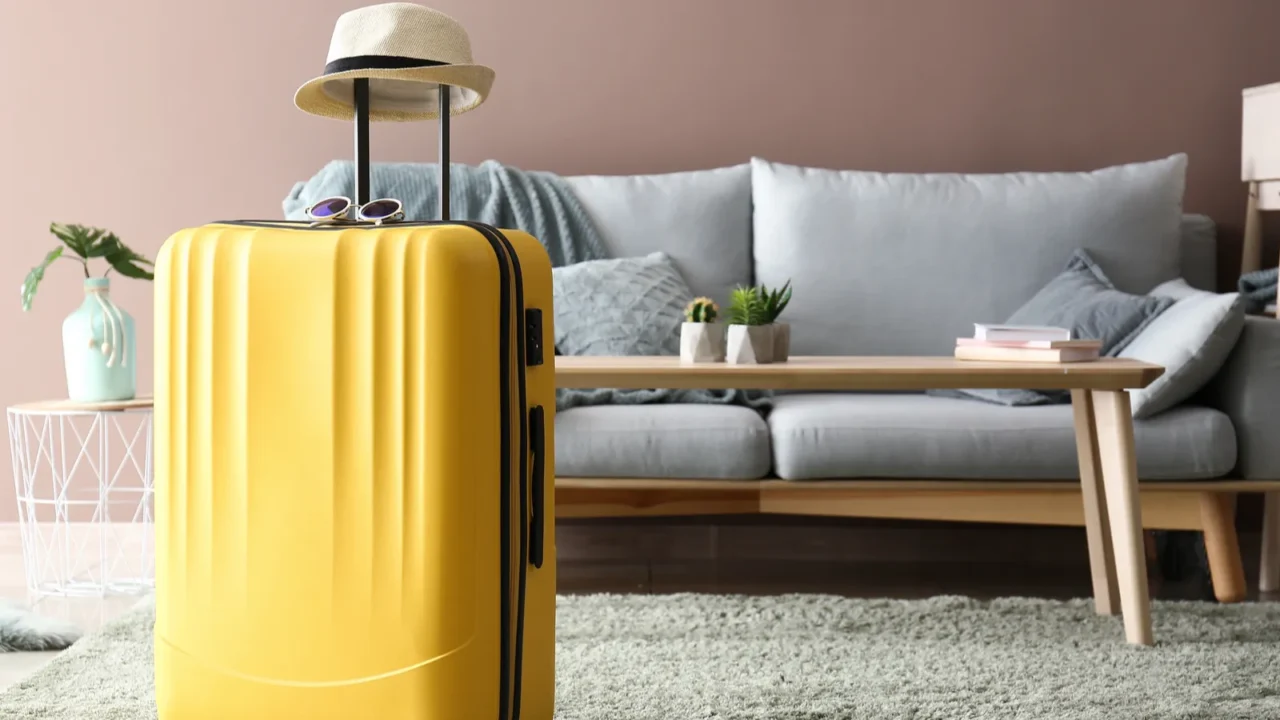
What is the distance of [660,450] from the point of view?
2482mm

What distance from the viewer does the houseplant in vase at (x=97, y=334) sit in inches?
105

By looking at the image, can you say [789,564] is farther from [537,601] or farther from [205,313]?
[205,313]

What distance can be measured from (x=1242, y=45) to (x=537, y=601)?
282cm

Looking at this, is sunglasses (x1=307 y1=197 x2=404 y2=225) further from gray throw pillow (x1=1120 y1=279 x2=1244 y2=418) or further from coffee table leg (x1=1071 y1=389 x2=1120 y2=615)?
gray throw pillow (x1=1120 y1=279 x2=1244 y2=418)

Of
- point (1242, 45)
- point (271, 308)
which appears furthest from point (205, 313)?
point (1242, 45)

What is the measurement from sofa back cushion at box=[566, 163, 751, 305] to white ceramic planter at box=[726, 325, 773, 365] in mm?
837

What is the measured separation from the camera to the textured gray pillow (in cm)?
278

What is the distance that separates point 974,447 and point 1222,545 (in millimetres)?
570

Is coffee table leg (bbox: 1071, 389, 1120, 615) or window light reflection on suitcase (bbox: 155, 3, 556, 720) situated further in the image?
coffee table leg (bbox: 1071, 389, 1120, 615)

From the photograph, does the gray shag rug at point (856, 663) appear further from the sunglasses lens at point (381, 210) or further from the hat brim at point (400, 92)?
the hat brim at point (400, 92)

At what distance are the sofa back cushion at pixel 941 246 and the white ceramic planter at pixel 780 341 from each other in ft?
Answer: 2.44

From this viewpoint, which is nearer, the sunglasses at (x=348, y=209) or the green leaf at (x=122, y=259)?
the sunglasses at (x=348, y=209)

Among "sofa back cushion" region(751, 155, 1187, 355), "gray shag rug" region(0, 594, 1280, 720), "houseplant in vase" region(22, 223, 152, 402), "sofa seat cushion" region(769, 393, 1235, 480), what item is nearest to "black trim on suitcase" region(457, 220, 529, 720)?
"gray shag rug" region(0, 594, 1280, 720)

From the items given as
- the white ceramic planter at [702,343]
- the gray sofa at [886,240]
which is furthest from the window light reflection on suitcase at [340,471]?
the gray sofa at [886,240]
